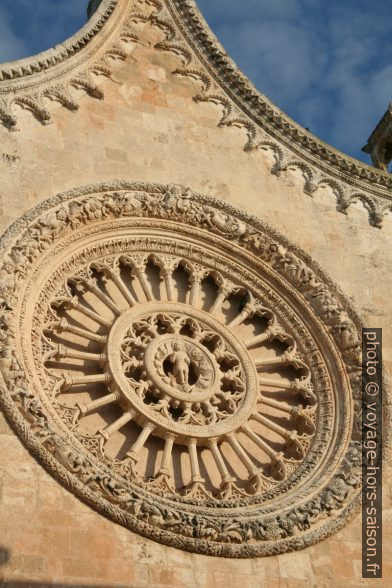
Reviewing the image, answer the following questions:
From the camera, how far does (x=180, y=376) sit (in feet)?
46.8

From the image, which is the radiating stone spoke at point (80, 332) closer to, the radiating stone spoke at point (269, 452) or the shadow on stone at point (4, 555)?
the radiating stone spoke at point (269, 452)

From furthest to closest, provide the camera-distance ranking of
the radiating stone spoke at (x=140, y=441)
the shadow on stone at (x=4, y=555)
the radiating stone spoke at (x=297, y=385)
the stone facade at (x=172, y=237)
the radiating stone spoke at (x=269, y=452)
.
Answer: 1. the radiating stone spoke at (x=297, y=385)
2. the radiating stone spoke at (x=269, y=452)
3. the radiating stone spoke at (x=140, y=441)
4. the stone facade at (x=172, y=237)
5. the shadow on stone at (x=4, y=555)

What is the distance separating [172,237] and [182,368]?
6.52ft

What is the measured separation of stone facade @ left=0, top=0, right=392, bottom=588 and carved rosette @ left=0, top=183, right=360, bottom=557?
0.10 ft

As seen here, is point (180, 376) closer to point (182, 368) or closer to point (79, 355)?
point (182, 368)

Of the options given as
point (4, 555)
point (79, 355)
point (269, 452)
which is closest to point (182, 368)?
point (79, 355)

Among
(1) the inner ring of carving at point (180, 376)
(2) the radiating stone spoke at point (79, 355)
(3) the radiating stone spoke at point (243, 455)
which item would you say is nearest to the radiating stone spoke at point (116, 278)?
(1) the inner ring of carving at point (180, 376)

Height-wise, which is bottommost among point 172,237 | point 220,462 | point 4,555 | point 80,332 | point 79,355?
point 4,555

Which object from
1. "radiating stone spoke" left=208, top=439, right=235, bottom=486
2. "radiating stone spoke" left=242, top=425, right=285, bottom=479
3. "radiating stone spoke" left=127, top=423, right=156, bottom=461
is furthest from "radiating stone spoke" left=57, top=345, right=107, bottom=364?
"radiating stone spoke" left=242, top=425, right=285, bottom=479

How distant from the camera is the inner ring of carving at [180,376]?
13.6 metres

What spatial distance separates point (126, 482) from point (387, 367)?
14.0ft

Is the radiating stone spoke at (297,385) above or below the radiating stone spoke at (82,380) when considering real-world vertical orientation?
above

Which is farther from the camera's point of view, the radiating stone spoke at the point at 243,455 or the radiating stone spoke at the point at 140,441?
the radiating stone spoke at the point at 243,455

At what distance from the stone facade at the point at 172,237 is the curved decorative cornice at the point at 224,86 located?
0.02 meters
